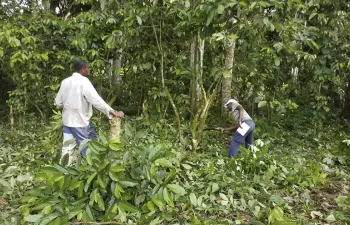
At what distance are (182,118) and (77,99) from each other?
306cm

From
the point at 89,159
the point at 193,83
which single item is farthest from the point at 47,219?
the point at 193,83

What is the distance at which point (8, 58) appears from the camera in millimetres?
6496

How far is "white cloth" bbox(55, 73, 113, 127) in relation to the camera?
405cm

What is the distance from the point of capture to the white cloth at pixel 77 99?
13.3 feet

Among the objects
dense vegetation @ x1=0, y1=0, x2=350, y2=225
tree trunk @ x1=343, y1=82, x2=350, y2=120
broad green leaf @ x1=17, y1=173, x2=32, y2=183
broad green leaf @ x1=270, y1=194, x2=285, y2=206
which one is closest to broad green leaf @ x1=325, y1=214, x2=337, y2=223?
dense vegetation @ x1=0, y1=0, x2=350, y2=225

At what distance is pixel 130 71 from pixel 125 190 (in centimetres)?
364

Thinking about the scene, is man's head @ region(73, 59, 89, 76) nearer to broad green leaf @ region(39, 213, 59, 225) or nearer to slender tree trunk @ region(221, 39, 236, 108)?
broad green leaf @ region(39, 213, 59, 225)

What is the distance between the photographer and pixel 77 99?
4.13 metres

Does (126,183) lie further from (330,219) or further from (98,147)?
(330,219)

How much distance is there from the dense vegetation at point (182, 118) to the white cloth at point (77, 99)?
341 mm

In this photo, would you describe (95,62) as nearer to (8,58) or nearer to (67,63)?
(67,63)

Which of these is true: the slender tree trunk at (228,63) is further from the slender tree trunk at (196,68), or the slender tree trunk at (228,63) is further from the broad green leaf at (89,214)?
the broad green leaf at (89,214)

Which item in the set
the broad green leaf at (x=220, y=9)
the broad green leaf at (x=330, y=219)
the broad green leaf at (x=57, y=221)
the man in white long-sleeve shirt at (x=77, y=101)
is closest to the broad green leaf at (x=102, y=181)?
the broad green leaf at (x=57, y=221)

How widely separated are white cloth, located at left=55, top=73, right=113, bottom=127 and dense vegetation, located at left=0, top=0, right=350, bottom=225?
341mm
